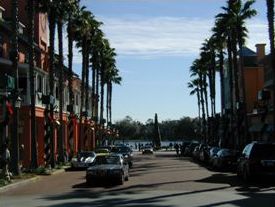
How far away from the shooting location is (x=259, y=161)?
1122 inches

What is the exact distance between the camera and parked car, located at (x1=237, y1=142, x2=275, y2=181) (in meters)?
28.2

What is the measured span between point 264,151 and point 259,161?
2.05ft

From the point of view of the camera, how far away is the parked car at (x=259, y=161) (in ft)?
92.7

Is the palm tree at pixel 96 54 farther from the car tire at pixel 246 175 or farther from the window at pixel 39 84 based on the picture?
the car tire at pixel 246 175

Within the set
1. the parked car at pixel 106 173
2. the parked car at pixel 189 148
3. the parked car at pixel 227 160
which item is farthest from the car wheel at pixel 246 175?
the parked car at pixel 189 148

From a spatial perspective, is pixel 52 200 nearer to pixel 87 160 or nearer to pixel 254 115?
pixel 87 160

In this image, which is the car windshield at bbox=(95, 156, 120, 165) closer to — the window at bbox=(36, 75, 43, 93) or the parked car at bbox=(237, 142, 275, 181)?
the parked car at bbox=(237, 142, 275, 181)

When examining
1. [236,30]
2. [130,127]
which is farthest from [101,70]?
[130,127]

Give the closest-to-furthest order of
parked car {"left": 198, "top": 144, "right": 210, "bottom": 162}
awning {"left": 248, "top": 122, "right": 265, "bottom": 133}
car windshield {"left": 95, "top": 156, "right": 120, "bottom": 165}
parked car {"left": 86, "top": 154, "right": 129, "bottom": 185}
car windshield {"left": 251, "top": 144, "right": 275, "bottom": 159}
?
1. parked car {"left": 86, "top": 154, "right": 129, "bottom": 185}
2. car windshield {"left": 251, "top": 144, "right": 275, "bottom": 159}
3. car windshield {"left": 95, "top": 156, "right": 120, "bottom": 165}
4. parked car {"left": 198, "top": 144, "right": 210, "bottom": 162}
5. awning {"left": 248, "top": 122, "right": 265, "bottom": 133}

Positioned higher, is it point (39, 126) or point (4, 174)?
point (39, 126)

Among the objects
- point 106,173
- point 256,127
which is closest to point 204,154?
point 256,127

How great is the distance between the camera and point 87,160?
44781 mm

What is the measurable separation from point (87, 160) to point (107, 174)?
55.7 feet

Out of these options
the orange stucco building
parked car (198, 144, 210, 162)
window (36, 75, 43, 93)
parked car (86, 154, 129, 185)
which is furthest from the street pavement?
parked car (198, 144, 210, 162)
